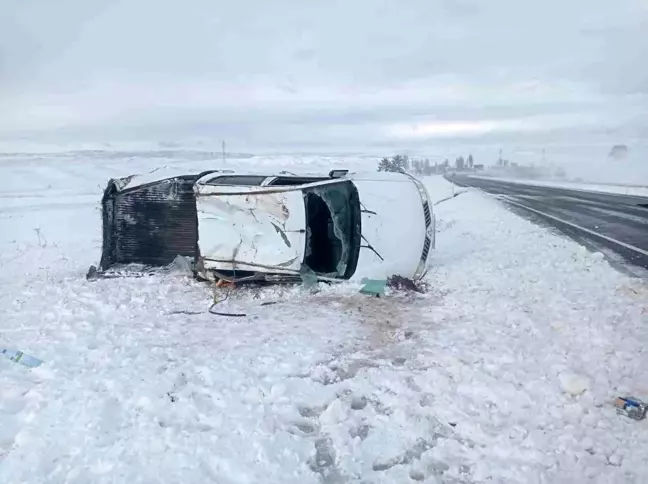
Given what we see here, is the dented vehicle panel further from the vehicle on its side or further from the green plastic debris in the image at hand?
the green plastic debris

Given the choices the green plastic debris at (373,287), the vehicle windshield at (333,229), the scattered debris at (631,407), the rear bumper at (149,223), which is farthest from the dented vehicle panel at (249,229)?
the scattered debris at (631,407)

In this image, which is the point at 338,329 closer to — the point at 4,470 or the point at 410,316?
the point at 410,316

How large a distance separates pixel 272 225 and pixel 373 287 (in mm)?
1569

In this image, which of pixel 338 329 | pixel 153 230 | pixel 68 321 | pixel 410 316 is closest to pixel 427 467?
pixel 338 329

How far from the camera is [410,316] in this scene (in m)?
6.01

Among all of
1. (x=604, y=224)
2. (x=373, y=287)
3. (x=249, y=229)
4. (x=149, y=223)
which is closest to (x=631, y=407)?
(x=373, y=287)

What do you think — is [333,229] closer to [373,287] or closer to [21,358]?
[373,287]

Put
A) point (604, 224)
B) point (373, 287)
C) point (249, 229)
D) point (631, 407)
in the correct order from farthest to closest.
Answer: point (604, 224)
point (249, 229)
point (373, 287)
point (631, 407)

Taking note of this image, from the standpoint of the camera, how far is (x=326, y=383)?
428 cm

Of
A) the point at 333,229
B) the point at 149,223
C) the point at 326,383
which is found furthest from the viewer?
the point at 333,229

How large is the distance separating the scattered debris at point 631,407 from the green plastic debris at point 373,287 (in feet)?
11.0

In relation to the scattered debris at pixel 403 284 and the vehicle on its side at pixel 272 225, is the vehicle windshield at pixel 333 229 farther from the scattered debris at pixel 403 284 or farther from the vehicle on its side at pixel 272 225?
the scattered debris at pixel 403 284

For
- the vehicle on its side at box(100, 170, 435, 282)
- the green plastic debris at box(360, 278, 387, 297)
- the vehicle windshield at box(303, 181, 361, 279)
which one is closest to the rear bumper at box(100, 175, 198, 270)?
the vehicle on its side at box(100, 170, 435, 282)

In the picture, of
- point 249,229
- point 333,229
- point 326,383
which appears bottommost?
point 326,383
